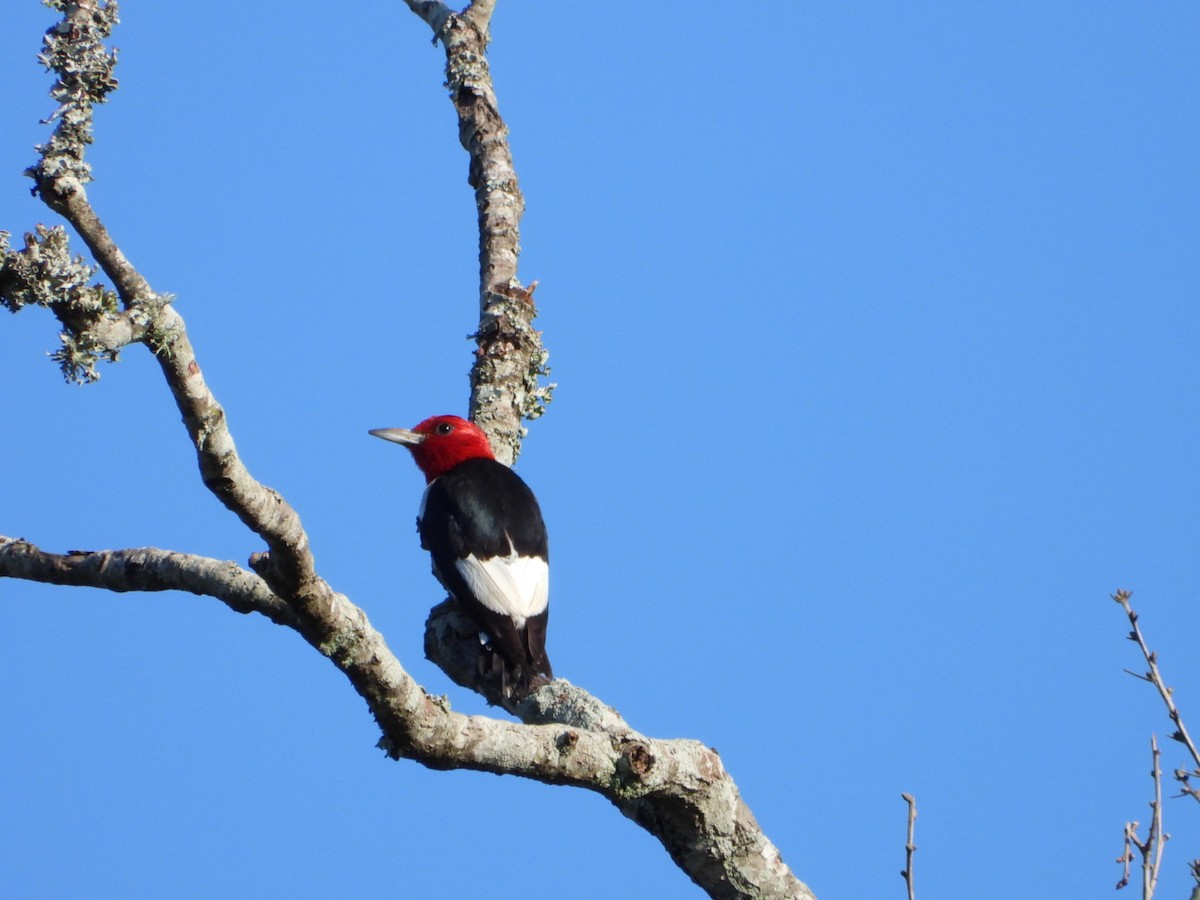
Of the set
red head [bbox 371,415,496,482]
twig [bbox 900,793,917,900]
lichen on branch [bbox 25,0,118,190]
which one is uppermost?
red head [bbox 371,415,496,482]

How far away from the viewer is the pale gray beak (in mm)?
6441

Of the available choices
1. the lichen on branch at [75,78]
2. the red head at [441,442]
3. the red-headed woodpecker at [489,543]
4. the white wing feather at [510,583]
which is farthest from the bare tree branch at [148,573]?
the red head at [441,442]

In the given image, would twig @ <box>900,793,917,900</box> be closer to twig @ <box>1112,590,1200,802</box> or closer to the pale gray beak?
twig @ <box>1112,590,1200,802</box>

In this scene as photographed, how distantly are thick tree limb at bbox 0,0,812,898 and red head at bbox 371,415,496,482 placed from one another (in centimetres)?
162

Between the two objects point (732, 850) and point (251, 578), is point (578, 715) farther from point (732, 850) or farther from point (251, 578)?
point (251, 578)

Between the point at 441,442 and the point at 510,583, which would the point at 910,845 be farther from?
the point at 441,442

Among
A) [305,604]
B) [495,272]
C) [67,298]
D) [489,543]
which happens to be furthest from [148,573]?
[495,272]

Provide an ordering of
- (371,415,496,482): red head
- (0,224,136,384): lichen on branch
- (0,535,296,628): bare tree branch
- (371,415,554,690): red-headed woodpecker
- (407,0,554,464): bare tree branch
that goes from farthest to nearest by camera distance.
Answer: (371,415,496,482): red head, (407,0,554,464): bare tree branch, (371,415,554,690): red-headed woodpecker, (0,535,296,628): bare tree branch, (0,224,136,384): lichen on branch

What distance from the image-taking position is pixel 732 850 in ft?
9.77

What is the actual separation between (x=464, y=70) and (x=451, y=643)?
9.51ft

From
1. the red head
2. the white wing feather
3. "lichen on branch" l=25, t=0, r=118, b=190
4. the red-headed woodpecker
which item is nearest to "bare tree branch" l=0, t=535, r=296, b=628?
"lichen on branch" l=25, t=0, r=118, b=190

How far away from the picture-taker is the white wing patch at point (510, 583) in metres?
4.77

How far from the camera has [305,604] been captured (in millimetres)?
2480

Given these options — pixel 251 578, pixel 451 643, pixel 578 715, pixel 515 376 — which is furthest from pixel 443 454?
pixel 251 578
